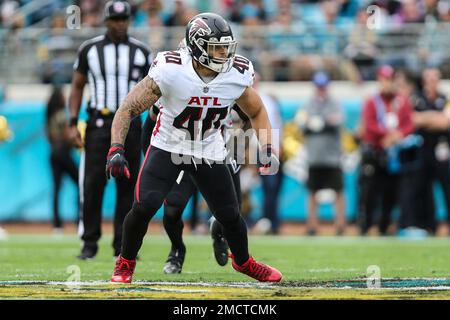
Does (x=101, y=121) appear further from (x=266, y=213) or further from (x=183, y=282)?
(x=266, y=213)

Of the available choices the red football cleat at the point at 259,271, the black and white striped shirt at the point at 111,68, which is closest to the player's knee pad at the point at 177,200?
the red football cleat at the point at 259,271

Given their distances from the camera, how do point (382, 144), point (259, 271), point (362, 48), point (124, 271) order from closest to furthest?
point (124, 271), point (259, 271), point (382, 144), point (362, 48)

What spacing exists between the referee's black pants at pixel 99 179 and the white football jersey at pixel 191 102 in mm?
2329

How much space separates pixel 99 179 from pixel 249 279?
2.36 metres

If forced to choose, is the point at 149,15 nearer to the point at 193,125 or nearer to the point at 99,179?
the point at 99,179

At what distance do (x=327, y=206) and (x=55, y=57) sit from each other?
4644 millimetres

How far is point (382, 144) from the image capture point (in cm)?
1379

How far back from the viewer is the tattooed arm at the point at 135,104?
681 cm

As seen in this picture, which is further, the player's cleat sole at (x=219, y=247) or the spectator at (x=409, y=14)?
the spectator at (x=409, y=14)

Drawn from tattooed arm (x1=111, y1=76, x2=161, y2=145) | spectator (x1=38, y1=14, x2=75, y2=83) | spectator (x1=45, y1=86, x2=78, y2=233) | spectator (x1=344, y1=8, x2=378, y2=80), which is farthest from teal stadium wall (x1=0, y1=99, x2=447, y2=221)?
tattooed arm (x1=111, y1=76, x2=161, y2=145)

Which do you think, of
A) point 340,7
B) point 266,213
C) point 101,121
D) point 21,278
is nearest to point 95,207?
point 101,121

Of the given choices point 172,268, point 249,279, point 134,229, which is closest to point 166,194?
point 134,229

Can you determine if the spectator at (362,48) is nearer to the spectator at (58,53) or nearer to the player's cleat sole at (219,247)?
the spectator at (58,53)

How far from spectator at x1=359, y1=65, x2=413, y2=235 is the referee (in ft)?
16.0
